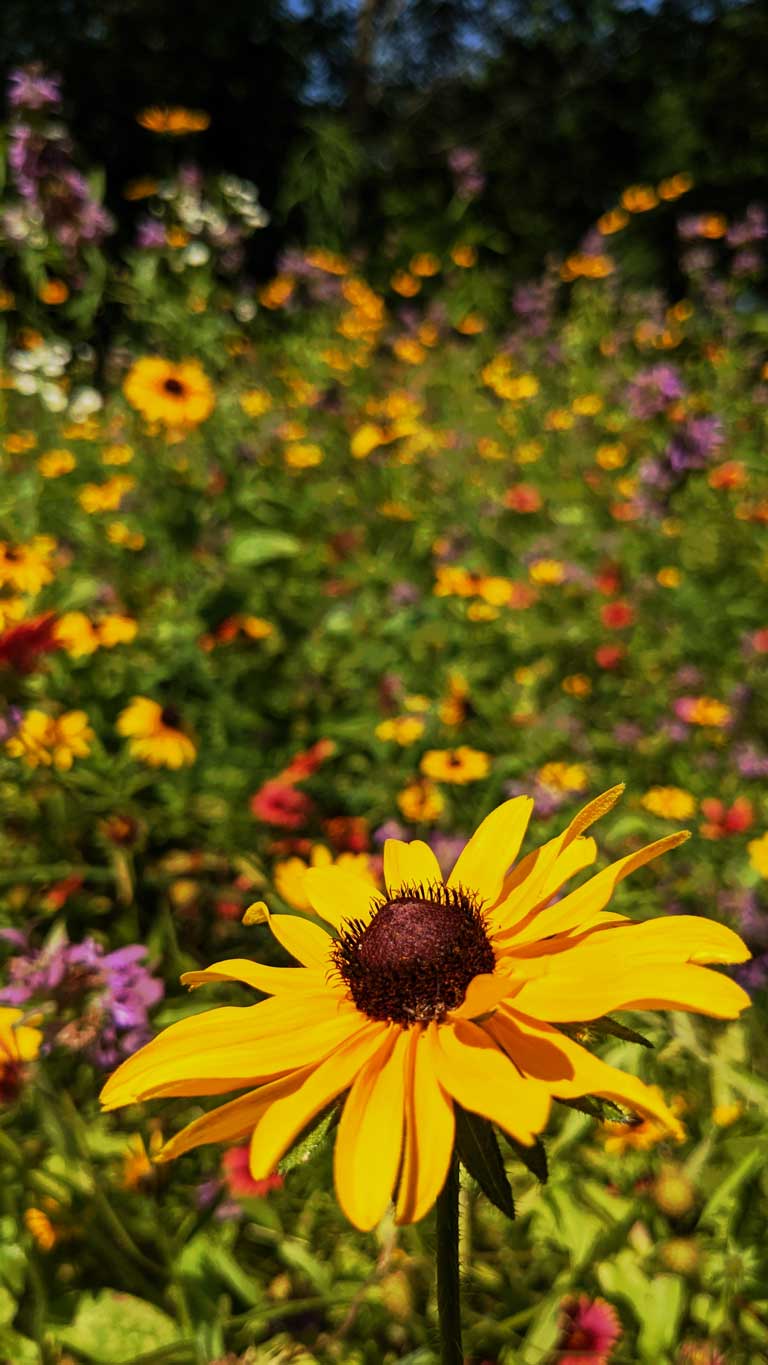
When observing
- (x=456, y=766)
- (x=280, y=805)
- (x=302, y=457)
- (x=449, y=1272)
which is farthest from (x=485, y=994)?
(x=302, y=457)

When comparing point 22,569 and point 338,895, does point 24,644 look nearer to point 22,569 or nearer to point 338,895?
point 22,569

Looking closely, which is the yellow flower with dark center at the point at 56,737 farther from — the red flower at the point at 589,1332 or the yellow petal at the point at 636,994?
the yellow petal at the point at 636,994

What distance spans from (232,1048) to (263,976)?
86 millimetres

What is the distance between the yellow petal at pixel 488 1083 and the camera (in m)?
0.51

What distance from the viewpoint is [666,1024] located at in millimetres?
1154

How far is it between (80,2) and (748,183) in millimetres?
6393

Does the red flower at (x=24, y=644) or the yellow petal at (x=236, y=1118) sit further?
the red flower at (x=24, y=644)

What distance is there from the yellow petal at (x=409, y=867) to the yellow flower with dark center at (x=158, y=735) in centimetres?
132

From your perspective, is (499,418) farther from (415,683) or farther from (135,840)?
(135,840)

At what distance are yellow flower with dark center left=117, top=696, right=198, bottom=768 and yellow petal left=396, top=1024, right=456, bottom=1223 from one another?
1.57 m

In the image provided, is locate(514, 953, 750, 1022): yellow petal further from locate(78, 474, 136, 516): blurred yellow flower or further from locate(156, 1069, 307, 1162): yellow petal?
locate(78, 474, 136, 516): blurred yellow flower

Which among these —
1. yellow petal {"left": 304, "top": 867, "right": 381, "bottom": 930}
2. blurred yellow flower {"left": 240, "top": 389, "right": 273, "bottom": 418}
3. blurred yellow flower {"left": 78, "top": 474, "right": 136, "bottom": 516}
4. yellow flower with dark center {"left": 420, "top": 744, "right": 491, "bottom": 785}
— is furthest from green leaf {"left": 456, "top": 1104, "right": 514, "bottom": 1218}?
blurred yellow flower {"left": 240, "top": 389, "right": 273, "bottom": 418}

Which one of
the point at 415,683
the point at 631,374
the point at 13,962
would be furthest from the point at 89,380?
the point at 13,962

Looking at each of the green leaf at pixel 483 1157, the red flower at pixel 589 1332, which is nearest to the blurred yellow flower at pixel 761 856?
the red flower at pixel 589 1332
